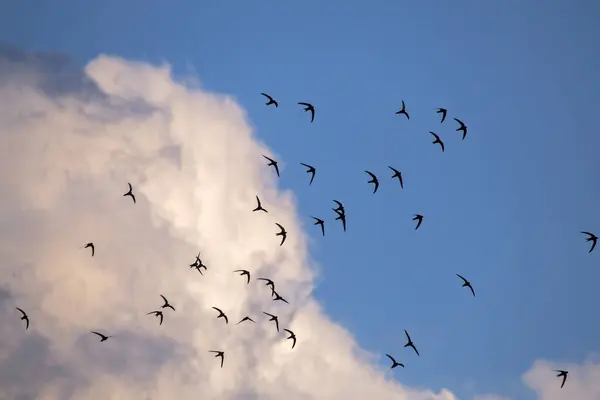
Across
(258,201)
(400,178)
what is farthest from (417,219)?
(258,201)

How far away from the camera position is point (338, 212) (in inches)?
4665

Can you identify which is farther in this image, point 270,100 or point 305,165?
point 270,100

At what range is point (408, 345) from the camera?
125 meters

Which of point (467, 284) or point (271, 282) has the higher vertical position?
point (467, 284)

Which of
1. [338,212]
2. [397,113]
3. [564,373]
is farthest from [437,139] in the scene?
[564,373]

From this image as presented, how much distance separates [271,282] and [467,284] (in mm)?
27362

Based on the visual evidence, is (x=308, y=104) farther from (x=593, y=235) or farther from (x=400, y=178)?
(x=593, y=235)

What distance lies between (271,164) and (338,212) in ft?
36.0

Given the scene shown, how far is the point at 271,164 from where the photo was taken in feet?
389

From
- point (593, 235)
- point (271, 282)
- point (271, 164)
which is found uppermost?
point (593, 235)

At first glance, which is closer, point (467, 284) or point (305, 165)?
point (305, 165)

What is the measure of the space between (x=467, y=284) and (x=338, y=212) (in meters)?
21.6

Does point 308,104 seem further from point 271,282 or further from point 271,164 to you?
point 271,282

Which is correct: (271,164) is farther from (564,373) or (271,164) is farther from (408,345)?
(564,373)
